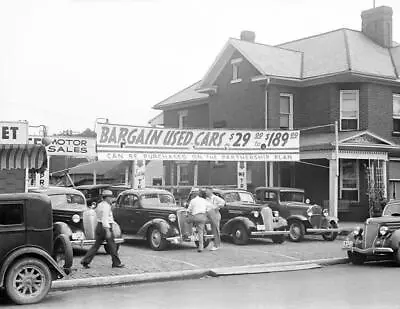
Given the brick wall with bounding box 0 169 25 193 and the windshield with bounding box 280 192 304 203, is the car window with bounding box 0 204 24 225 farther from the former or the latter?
the windshield with bounding box 280 192 304 203

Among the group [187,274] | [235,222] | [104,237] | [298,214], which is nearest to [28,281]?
[104,237]

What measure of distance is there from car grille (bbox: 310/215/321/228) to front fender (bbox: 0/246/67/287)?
11159mm

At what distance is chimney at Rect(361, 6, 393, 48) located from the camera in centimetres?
3028

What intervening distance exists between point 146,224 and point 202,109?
17756 millimetres

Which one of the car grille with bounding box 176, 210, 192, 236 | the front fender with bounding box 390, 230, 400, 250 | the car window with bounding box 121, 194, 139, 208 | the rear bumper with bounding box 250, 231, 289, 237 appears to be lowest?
the rear bumper with bounding box 250, 231, 289, 237

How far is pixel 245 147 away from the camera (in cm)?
2191

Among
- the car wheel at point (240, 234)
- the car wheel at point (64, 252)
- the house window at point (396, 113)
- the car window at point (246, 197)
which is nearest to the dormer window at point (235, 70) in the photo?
the house window at point (396, 113)

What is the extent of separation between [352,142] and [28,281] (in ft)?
59.8

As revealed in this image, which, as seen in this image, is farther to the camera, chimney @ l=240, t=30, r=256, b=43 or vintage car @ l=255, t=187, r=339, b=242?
chimney @ l=240, t=30, r=256, b=43

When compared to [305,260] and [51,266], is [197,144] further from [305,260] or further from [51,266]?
[51,266]

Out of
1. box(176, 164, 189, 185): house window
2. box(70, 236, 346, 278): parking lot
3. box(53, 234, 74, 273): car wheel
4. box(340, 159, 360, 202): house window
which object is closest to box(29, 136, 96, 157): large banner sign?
box(70, 236, 346, 278): parking lot

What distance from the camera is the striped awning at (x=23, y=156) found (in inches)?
568

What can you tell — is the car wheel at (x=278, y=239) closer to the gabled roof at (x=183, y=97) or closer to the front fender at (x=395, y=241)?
the front fender at (x=395, y=241)

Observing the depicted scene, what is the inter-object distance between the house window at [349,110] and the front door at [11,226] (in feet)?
65.8
